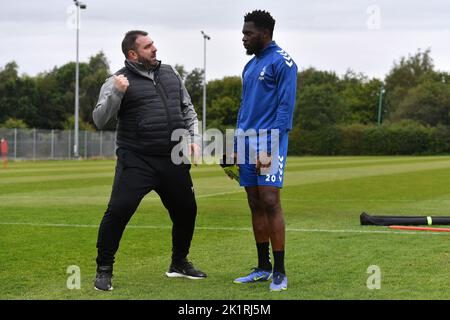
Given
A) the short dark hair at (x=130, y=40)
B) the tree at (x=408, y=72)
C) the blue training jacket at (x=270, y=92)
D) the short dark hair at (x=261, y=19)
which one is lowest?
the blue training jacket at (x=270, y=92)

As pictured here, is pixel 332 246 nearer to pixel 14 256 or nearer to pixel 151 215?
pixel 14 256

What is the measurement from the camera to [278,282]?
6562 mm

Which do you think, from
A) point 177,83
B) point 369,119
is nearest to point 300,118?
point 369,119

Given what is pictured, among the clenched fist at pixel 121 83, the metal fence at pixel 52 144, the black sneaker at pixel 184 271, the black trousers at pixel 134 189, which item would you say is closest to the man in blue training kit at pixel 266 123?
the black sneaker at pixel 184 271

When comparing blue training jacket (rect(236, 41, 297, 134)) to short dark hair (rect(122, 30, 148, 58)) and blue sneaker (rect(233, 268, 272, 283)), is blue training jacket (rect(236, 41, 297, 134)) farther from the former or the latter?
blue sneaker (rect(233, 268, 272, 283))

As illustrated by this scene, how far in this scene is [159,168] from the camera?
7.00 m

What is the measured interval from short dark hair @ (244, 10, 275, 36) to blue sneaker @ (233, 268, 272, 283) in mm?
2235

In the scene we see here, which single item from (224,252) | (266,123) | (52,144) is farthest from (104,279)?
(52,144)

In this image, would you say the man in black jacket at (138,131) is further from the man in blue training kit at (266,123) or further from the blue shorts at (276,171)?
the blue shorts at (276,171)

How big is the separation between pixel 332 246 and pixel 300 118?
79.8 metres

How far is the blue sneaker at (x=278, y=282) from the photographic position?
21.4 ft

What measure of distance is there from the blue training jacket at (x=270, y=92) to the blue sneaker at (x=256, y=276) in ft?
4.41

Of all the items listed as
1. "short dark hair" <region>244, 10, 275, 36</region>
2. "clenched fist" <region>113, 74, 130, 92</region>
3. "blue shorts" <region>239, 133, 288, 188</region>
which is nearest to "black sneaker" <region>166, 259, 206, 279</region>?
"blue shorts" <region>239, 133, 288, 188</region>

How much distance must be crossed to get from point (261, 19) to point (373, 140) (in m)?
75.3
